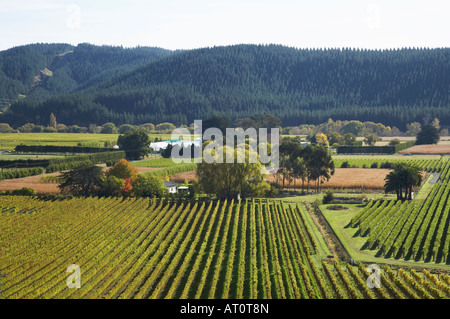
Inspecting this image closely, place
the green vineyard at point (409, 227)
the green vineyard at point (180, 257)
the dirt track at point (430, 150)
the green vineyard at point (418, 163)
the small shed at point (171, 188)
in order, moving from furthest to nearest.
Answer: the dirt track at point (430, 150) < the green vineyard at point (418, 163) < the small shed at point (171, 188) < the green vineyard at point (409, 227) < the green vineyard at point (180, 257)

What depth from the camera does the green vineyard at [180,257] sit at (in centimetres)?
4331

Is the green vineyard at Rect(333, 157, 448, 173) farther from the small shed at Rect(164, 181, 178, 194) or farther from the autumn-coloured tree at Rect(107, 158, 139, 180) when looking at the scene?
the autumn-coloured tree at Rect(107, 158, 139, 180)

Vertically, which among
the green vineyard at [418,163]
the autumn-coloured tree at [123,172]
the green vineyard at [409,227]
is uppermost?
the autumn-coloured tree at [123,172]

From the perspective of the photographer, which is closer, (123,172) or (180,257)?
(180,257)

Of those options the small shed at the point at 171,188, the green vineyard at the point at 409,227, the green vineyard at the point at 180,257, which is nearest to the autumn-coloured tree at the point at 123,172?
the small shed at the point at 171,188

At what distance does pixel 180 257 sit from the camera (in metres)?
53.4

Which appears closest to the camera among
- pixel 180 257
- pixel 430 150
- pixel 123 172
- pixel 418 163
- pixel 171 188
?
pixel 180 257

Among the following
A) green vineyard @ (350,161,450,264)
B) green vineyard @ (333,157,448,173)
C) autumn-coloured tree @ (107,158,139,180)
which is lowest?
green vineyard @ (333,157,448,173)

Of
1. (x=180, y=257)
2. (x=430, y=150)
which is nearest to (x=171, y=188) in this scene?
(x=180, y=257)

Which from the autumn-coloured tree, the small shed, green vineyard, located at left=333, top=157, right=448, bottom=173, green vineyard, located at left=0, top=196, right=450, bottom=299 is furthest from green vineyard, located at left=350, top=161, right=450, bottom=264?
green vineyard, located at left=333, top=157, right=448, bottom=173

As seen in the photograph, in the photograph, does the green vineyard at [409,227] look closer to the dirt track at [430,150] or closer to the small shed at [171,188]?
the small shed at [171,188]

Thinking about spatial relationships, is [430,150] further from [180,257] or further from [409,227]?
[180,257]

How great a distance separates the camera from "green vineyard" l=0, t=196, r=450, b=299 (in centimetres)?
4331

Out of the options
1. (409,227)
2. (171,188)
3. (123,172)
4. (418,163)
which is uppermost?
(123,172)
